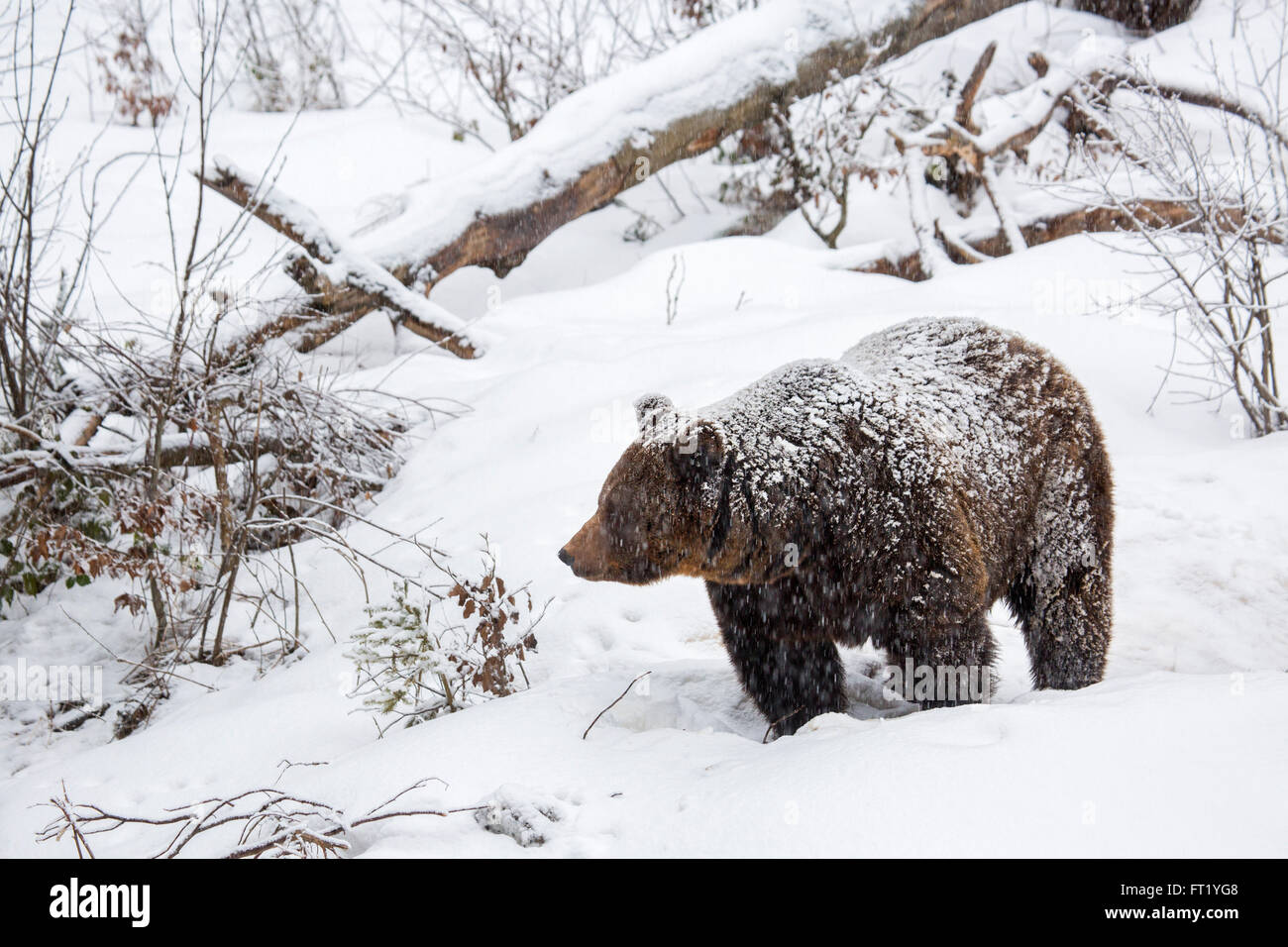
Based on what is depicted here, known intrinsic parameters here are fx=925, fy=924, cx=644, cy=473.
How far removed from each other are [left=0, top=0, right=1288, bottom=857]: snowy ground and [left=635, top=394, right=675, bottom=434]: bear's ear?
0.86 meters

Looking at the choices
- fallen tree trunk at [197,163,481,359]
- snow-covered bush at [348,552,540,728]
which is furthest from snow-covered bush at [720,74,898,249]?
snow-covered bush at [348,552,540,728]

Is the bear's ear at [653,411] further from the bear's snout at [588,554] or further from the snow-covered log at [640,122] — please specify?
the snow-covered log at [640,122]

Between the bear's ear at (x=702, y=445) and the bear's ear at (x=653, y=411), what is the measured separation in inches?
2.8

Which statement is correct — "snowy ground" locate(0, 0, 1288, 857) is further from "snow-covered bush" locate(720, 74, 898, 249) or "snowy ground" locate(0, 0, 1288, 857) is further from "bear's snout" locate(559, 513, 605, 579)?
"snow-covered bush" locate(720, 74, 898, 249)

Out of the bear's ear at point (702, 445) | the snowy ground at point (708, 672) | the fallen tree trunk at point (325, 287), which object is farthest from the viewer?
the fallen tree trunk at point (325, 287)

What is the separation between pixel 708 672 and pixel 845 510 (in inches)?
38.2

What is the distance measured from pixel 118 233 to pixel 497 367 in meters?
4.18

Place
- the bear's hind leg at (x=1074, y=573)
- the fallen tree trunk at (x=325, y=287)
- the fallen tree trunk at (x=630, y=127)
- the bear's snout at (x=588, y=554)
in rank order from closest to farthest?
1. the bear's snout at (x=588, y=554)
2. the bear's hind leg at (x=1074, y=573)
3. the fallen tree trunk at (x=325, y=287)
4. the fallen tree trunk at (x=630, y=127)

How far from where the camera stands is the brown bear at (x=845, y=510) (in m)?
2.56

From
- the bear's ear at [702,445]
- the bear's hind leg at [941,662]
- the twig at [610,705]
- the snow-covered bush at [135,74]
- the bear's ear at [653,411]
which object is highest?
the snow-covered bush at [135,74]

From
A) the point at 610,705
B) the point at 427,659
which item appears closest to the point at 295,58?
the point at 427,659

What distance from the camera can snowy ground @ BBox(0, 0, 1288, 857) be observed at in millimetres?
1788

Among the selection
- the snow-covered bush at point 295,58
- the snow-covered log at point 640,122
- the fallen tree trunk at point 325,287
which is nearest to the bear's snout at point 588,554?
the fallen tree trunk at point 325,287
